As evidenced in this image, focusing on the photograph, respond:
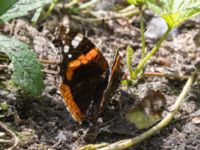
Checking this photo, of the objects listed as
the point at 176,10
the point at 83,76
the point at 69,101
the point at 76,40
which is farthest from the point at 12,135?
the point at 176,10

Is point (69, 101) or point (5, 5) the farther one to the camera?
point (5, 5)

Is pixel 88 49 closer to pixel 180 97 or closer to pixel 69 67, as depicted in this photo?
pixel 69 67

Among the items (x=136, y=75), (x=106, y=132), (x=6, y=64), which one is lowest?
(x=106, y=132)

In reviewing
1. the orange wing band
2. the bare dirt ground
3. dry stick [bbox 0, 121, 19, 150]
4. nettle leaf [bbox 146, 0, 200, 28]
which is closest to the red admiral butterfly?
the orange wing band

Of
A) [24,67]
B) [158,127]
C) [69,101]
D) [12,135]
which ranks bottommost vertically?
[158,127]

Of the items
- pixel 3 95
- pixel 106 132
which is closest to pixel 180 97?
pixel 106 132

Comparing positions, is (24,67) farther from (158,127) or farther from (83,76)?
(158,127)

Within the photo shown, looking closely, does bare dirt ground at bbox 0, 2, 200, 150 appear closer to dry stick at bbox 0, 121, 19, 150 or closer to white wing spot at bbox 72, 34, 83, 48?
dry stick at bbox 0, 121, 19, 150
